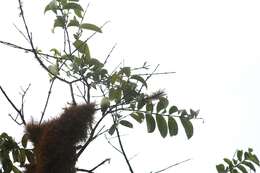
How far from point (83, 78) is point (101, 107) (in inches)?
13.0

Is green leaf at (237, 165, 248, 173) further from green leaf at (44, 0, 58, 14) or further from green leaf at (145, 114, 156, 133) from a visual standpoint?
green leaf at (44, 0, 58, 14)

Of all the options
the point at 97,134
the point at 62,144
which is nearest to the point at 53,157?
the point at 62,144

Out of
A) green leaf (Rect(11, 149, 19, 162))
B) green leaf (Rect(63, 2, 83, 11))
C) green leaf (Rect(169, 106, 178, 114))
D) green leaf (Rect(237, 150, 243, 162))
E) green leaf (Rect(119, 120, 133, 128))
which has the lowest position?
green leaf (Rect(237, 150, 243, 162))

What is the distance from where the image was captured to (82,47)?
254cm

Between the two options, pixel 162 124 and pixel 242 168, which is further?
pixel 242 168

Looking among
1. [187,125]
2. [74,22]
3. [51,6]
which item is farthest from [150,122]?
[51,6]

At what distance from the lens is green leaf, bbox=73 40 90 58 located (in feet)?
8.29

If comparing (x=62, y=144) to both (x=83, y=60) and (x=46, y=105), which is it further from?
(x=83, y=60)

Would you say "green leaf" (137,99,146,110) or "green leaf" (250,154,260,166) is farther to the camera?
"green leaf" (250,154,260,166)

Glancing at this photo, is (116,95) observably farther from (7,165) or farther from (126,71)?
(7,165)

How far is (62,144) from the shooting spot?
Result: 1.56m

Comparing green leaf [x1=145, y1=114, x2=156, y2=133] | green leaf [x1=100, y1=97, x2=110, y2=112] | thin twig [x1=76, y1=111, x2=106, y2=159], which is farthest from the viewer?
green leaf [x1=145, y1=114, x2=156, y2=133]

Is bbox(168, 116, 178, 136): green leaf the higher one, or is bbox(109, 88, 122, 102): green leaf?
bbox(109, 88, 122, 102): green leaf

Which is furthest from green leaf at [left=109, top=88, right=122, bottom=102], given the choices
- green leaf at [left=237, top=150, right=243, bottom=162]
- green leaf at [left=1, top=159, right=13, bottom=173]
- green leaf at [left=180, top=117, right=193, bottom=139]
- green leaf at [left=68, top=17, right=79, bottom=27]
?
green leaf at [left=237, top=150, right=243, bottom=162]
